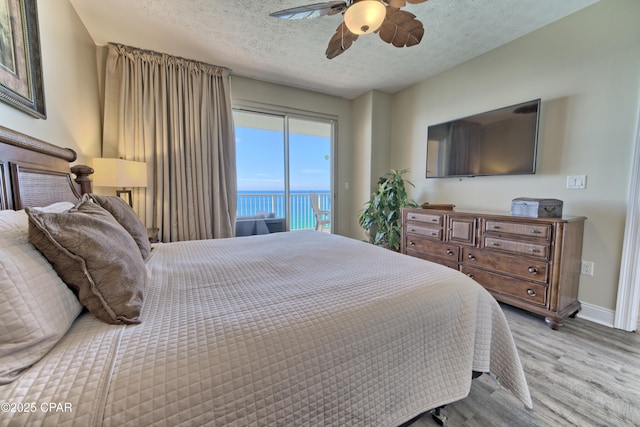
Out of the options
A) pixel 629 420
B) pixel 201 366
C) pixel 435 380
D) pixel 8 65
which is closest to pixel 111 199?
pixel 8 65

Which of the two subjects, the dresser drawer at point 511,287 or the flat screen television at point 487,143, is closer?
the dresser drawer at point 511,287

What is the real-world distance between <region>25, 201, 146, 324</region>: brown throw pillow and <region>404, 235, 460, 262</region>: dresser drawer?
260 centimetres

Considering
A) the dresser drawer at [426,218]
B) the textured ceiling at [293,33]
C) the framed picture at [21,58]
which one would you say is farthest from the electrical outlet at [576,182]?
the framed picture at [21,58]

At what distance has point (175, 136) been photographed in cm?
285

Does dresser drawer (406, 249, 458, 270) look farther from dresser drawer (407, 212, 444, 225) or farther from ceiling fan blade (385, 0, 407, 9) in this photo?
ceiling fan blade (385, 0, 407, 9)

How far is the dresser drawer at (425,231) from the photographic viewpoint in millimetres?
2662

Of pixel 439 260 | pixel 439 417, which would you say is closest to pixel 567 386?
pixel 439 417

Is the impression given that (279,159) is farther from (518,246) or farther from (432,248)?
(518,246)

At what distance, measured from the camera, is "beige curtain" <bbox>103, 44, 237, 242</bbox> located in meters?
2.65

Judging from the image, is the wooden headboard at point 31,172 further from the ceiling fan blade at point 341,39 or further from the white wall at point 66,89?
the ceiling fan blade at point 341,39

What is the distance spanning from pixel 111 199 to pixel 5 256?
2.76 feet

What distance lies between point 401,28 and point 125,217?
80.6 inches

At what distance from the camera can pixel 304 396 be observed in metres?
0.69

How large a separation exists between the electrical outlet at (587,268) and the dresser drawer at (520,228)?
23.7 inches
